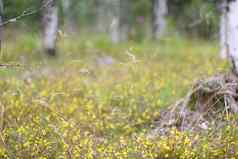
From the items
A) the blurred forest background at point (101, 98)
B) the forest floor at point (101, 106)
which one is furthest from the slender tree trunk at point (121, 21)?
the forest floor at point (101, 106)

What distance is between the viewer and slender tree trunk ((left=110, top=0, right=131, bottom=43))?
16578 millimetres

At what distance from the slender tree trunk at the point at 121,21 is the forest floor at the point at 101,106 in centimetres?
290

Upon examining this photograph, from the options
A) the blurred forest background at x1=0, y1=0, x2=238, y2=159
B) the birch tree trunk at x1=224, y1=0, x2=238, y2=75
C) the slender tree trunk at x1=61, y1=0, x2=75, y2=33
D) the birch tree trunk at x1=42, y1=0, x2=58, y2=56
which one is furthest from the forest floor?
the slender tree trunk at x1=61, y1=0, x2=75, y2=33

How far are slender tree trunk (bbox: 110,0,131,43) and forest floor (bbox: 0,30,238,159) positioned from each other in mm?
2898

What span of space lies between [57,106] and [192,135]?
2.79 metres

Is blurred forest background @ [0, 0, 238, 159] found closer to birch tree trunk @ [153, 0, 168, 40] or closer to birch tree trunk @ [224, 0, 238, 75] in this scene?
birch tree trunk @ [224, 0, 238, 75]

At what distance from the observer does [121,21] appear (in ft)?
62.0

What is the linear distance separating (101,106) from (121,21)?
11.3 meters

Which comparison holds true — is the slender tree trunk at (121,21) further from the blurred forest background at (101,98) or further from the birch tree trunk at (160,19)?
the birch tree trunk at (160,19)

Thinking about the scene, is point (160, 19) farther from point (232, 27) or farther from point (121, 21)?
point (232, 27)

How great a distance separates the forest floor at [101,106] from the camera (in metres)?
5.74

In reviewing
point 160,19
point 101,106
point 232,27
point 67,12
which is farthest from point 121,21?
point 101,106

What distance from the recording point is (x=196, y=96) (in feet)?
24.5

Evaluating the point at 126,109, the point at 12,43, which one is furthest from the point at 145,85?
the point at 12,43
